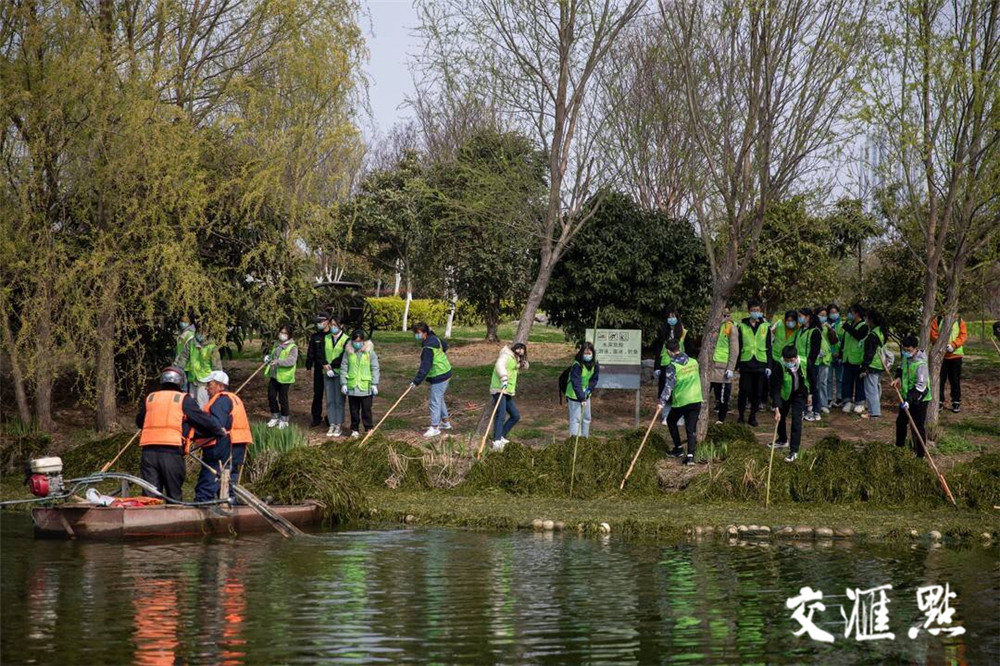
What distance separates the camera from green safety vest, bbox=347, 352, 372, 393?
82.5ft

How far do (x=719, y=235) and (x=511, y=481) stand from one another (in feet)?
42.8

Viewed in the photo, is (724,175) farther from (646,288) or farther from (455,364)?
(455,364)

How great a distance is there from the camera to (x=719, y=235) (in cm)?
3212

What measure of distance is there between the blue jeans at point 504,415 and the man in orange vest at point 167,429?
6.71 meters

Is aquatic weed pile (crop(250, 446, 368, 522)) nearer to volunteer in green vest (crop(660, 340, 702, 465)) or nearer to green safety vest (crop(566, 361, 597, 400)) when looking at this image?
green safety vest (crop(566, 361, 597, 400))

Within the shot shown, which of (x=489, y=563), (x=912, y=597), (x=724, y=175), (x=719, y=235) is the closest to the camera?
(x=912, y=597)

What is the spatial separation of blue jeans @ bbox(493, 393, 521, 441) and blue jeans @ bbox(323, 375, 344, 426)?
332 centimetres

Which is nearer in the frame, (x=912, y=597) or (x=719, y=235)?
(x=912, y=597)

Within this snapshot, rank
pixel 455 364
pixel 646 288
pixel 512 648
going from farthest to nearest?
pixel 455 364, pixel 646 288, pixel 512 648

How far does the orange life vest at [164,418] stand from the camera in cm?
1745

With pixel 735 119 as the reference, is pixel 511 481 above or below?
below

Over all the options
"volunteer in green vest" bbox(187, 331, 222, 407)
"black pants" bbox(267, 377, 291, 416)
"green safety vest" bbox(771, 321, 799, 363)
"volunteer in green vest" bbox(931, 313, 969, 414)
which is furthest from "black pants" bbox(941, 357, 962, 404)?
"volunteer in green vest" bbox(187, 331, 222, 407)

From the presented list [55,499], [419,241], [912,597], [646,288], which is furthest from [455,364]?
[912,597]

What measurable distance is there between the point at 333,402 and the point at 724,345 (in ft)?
24.1
